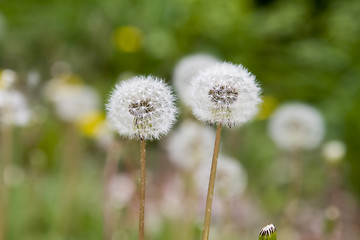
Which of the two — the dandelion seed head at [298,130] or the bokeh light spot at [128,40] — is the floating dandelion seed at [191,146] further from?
the bokeh light spot at [128,40]

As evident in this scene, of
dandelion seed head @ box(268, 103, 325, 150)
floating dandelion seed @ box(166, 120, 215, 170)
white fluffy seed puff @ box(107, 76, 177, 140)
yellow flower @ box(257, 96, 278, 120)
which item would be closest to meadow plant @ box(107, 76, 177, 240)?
white fluffy seed puff @ box(107, 76, 177, 140)

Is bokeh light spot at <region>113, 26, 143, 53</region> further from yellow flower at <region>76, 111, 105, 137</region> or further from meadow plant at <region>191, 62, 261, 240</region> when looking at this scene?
meadow plant at <region>191, 62, 261, 240</region>

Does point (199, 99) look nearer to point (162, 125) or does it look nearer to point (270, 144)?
point (162, 125)

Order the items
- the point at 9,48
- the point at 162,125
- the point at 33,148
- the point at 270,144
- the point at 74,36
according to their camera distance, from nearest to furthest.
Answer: the point at 162,125, the point at 33,148, the point at 270,144, the point at 9,48, the point at 74,36

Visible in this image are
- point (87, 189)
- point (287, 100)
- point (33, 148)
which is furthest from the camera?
point (287, 100)

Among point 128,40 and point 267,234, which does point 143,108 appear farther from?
point 128,40

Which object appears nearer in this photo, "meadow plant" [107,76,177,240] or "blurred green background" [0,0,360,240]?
"meadow plant" [107,76,177,240]

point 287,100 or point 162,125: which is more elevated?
point 287,100

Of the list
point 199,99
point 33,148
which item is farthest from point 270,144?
point 199,99
